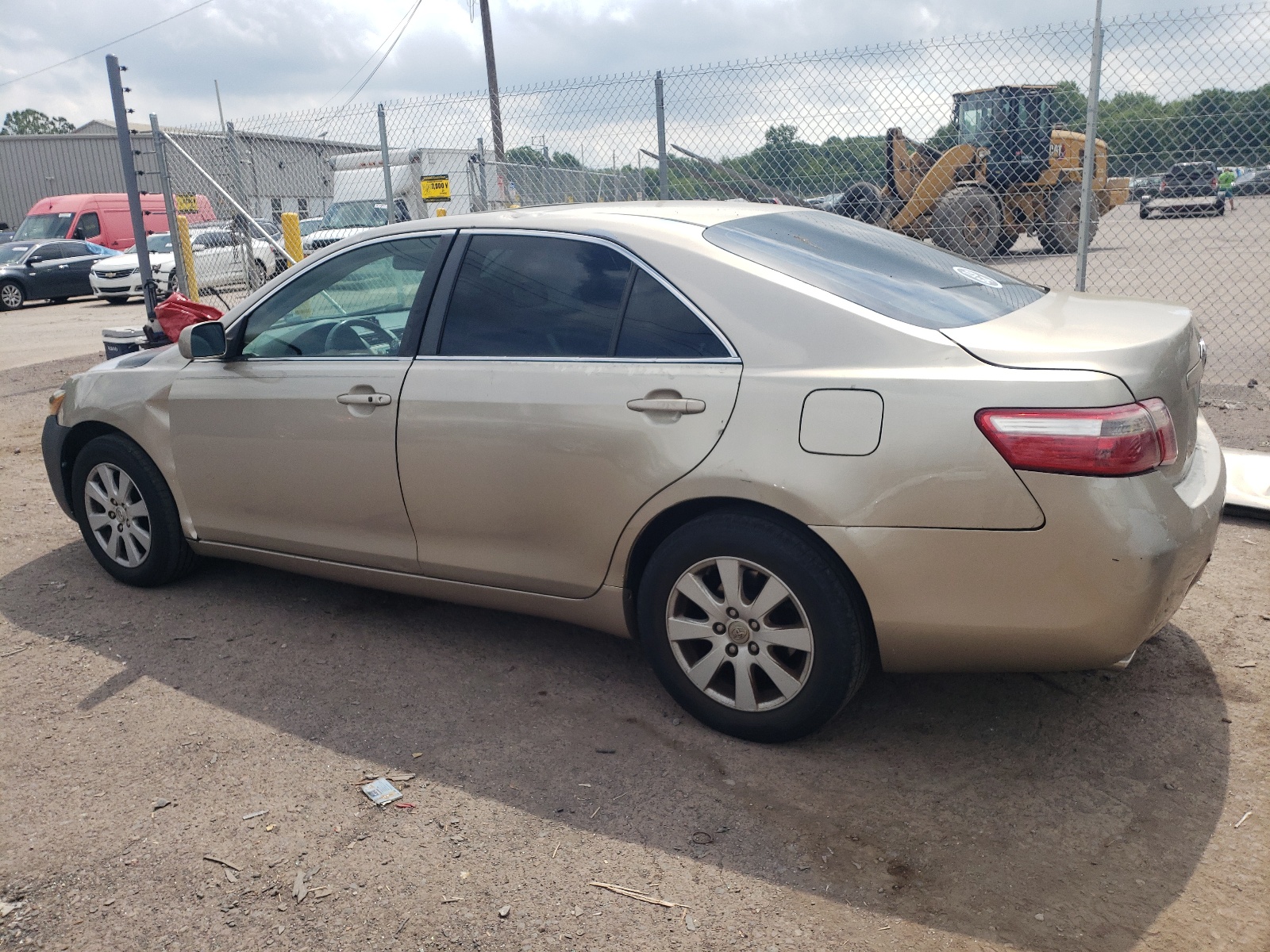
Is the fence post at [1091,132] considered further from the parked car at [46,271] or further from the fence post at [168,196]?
the parked car at [46,271]

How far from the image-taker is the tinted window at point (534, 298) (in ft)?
11.0

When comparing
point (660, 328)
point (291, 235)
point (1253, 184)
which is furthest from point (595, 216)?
point (1253, 184)

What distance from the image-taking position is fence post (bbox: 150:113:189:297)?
1009 centimetres

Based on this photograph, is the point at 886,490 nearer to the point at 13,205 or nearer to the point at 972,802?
the point at 972,802

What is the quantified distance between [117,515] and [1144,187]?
949 cm

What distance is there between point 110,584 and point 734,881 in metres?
3.45

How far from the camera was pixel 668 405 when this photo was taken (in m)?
3.09

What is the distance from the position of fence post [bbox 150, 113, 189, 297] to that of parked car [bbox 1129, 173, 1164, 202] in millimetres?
9049

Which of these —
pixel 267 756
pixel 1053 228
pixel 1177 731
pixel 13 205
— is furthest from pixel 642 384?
pixel 13 205

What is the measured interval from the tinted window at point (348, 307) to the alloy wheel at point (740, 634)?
1469 millimetres

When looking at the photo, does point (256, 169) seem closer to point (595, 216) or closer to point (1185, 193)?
point (595, 216)

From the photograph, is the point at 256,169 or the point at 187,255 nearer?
the point at 187,255

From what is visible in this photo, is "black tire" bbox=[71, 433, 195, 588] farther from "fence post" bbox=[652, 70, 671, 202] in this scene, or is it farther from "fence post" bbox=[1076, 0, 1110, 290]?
"fence post" bbox=[1076, 0, 1110, 290]

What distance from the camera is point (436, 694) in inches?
143
